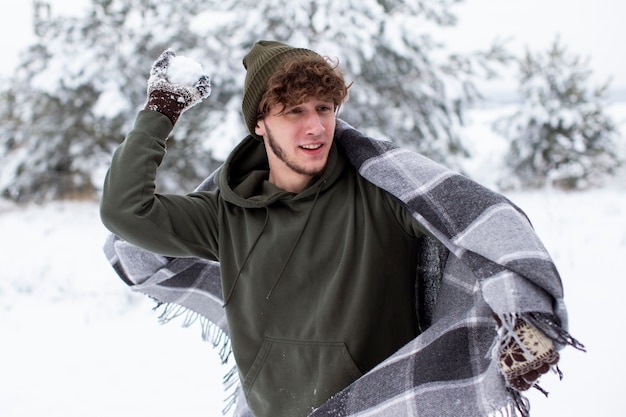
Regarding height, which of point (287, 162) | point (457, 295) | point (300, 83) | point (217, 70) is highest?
point (300, 83)

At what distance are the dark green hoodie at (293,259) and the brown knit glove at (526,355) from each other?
1.61 feet

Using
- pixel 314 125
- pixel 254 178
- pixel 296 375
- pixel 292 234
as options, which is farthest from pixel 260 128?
pixel 296 375

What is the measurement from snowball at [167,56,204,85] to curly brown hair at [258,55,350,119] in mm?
261

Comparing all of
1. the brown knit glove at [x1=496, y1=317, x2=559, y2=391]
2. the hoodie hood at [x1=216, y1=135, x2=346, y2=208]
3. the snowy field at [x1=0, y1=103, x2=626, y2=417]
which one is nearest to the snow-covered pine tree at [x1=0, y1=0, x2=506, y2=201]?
the snowy field at [x1=0, y1=103, x2=626, y2=417]

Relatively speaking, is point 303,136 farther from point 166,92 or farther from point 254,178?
point 166,92

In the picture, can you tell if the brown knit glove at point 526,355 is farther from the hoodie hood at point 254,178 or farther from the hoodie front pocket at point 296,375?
the hoodie hood at point 254,178

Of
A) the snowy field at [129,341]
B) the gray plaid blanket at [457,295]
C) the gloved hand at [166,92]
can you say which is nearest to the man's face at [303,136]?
the gray plaid blanket at [457,295]

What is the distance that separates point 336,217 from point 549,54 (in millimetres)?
10563

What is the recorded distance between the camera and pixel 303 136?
1.79 metres

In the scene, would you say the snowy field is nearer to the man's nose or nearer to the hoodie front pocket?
the hoodie front pocket

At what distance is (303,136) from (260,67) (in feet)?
0.95

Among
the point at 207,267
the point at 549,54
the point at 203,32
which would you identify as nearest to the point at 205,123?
the point at 203,32

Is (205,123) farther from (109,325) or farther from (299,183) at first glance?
(299,183)

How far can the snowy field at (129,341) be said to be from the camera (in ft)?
10.9
